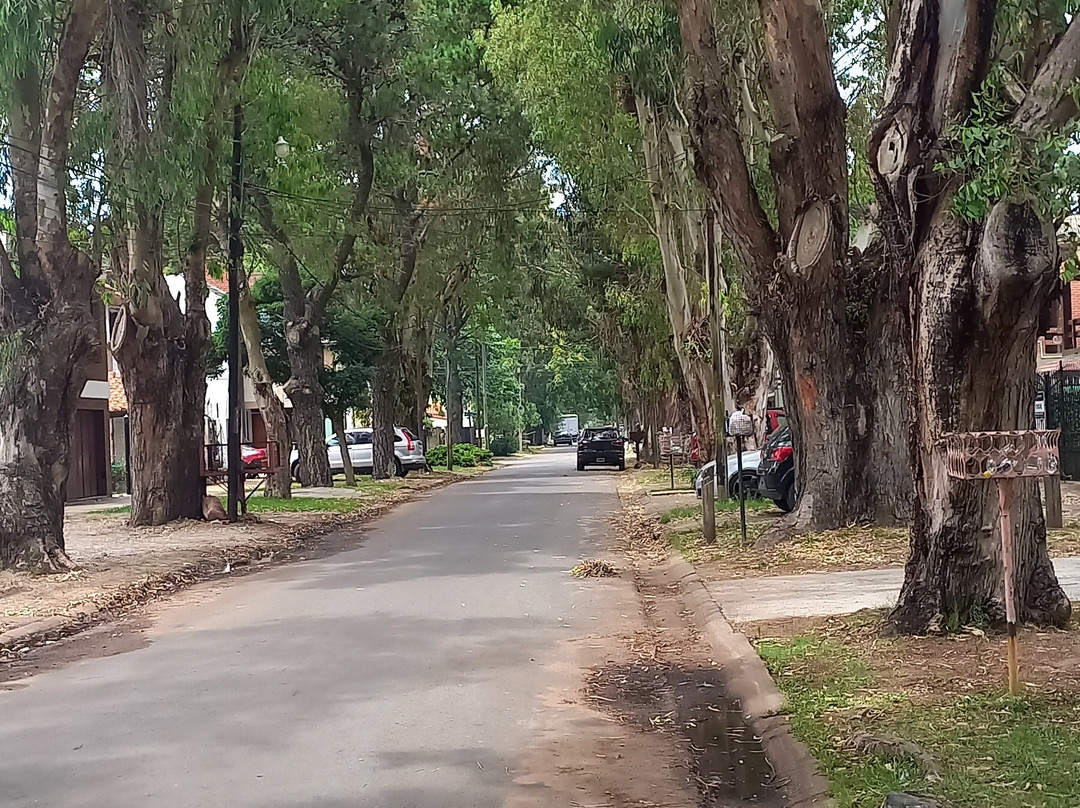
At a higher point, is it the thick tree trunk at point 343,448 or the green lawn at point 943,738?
the thick tree trunk at point 343,448

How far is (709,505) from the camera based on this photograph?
1705 centimetres

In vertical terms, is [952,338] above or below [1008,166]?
below

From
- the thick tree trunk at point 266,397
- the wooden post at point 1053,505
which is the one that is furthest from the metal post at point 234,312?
the wooden post at point 1053,505

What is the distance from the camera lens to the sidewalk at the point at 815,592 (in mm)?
11117

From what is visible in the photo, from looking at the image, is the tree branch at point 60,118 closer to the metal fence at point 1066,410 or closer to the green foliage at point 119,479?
the metal fence at point 1066,410

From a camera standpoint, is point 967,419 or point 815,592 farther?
point 815,592

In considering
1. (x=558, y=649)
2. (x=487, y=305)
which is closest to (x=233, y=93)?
(x=558, y=649)

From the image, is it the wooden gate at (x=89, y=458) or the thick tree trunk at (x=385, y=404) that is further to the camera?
the thick tree trunk at (x=385, y=404)

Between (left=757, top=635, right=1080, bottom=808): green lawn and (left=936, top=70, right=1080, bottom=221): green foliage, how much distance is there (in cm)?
277

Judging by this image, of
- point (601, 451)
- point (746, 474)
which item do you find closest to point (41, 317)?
point (746, 474)

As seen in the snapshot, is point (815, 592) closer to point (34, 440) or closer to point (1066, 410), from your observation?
point (34, 440)

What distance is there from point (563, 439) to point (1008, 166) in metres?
127

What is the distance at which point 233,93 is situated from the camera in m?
20.2

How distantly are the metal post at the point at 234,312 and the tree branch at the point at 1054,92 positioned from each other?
15.4 metres
